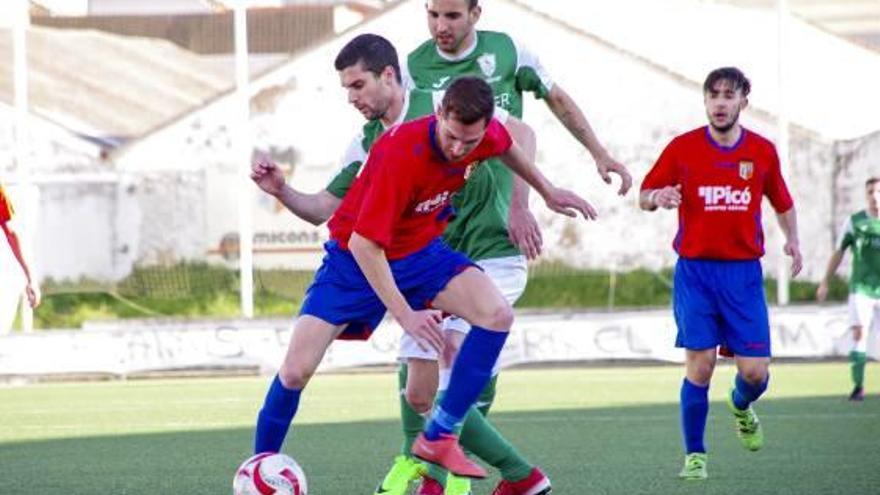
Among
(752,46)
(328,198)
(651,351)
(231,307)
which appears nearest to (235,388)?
(651,351)

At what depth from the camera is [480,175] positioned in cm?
920

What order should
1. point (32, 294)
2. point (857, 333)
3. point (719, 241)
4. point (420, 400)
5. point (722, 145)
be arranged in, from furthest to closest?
point (857, 333)
point (32, 294)
point (722, 145)
point (719, 241)
point (420, 400)

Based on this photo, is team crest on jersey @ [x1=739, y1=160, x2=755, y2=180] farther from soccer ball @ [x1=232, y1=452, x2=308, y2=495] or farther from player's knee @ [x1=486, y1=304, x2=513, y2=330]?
soccer ball @ [x1=232, y1=452, x2=308, y2=495]

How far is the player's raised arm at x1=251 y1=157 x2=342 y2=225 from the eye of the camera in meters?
8.27

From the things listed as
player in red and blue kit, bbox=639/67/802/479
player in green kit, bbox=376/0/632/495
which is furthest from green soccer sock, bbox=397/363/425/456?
player in red and blue kit, bbox=639/67/802/479

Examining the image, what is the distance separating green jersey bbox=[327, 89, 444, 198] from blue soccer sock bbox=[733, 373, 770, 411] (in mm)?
3052

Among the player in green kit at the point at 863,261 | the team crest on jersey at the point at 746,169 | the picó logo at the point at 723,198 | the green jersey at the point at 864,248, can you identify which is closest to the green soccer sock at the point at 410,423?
the picó logo at the point at 723,198

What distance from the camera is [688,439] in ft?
34.4

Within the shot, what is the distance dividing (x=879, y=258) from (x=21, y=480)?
397 inches

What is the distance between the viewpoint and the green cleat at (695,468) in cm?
1012

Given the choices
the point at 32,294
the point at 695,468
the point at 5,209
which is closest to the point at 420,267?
the point at 695,468

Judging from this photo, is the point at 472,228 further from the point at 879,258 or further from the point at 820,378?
the point at 820,378

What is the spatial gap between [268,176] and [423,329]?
1085 millimetres

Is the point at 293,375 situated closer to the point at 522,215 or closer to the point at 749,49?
the point at 522,215
